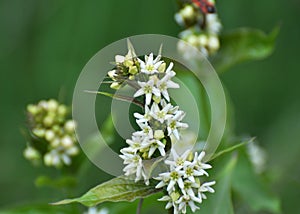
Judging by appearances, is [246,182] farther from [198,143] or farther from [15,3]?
[15,3]

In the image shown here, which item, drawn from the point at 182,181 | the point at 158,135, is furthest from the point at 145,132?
the point at 182,181

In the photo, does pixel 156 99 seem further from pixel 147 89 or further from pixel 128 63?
pixel 128 63

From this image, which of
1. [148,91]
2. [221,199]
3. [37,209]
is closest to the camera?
[148,91]

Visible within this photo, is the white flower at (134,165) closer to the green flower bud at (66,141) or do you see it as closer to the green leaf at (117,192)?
the green leaf at (117,192)

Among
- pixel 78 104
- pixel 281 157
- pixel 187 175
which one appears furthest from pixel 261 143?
pixel 187 175

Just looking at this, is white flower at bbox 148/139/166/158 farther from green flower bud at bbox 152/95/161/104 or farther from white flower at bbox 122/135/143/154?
green flower bud at bbox 152/95/161/104

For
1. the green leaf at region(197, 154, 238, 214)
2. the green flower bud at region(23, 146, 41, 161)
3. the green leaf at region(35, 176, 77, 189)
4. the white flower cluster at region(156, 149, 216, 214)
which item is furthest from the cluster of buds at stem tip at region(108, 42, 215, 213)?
Result: the green flower bud at region(23, 146, 41, 161)
